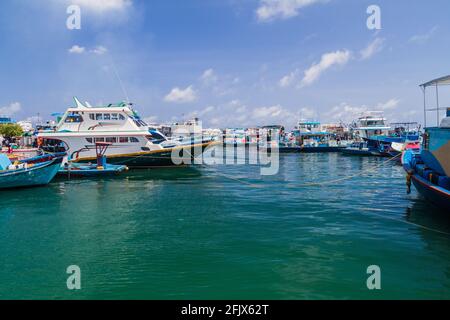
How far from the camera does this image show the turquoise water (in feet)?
27.6

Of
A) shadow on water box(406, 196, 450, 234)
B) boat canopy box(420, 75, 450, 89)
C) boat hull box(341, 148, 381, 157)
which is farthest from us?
boat hull box(341, 148, 381, 157)

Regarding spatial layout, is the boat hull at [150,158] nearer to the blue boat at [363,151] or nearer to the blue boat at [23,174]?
the blue boat at [23,174]

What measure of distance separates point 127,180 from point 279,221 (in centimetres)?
1725

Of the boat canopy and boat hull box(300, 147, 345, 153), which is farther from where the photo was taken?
boat hull box(300, 147, 345, 153)

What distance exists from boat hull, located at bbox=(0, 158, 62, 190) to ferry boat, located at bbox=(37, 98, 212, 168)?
9857mm

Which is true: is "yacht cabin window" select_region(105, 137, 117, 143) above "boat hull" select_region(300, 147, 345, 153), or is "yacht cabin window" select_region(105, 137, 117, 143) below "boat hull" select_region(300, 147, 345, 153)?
above

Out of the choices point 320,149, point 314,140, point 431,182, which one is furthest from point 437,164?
point 314,140

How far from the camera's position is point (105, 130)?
35.5 metres

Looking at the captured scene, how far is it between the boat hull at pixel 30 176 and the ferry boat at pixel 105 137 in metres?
9.86
